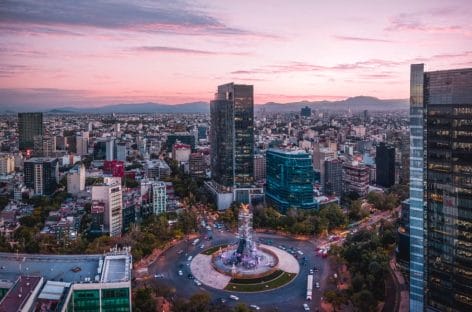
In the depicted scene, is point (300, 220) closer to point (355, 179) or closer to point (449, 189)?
point (355, 179)

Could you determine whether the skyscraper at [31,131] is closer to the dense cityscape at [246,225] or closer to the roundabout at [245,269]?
the dense cityscape at [246,225]

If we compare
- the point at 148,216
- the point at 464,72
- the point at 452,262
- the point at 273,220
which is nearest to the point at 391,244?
the point at 273,220

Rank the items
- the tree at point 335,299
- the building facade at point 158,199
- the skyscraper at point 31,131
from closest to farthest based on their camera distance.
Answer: the tree at point 335,299 → the building facade at point 158,199 → the skyscraper at point 31,131

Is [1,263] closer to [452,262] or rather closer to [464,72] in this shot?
[452,262]

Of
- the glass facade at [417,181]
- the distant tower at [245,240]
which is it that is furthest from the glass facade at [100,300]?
the distant tower at [245,240]

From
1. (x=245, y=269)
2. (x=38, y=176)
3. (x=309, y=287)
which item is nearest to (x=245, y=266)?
(x=245, y=269)

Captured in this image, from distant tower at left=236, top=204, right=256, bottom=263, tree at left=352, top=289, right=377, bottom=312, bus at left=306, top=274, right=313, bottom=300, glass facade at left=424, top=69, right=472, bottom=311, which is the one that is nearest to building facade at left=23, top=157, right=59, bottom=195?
distant tower at left=236, top=204, right=256, bottom=263
